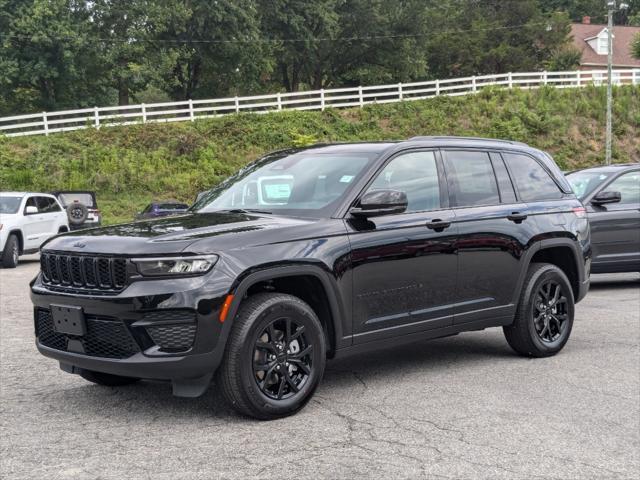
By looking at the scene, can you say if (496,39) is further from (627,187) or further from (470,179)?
(470,179)

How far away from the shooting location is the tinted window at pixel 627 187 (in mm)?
12398

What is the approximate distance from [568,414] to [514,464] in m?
1.21

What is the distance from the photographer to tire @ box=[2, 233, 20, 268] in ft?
58.2

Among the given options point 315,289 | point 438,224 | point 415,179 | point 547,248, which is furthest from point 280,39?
point 315,289

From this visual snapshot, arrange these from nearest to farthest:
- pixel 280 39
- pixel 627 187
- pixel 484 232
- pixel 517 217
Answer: pixel 484 232 → pixel 517 217 → pixel 627 187 → pixel 280 39

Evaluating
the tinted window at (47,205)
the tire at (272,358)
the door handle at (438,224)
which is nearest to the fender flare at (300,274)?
the tire at (272,358)

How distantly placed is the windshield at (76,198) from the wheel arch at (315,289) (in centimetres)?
2039

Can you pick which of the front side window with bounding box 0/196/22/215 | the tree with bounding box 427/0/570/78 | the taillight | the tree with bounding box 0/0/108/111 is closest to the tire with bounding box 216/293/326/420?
the taillight

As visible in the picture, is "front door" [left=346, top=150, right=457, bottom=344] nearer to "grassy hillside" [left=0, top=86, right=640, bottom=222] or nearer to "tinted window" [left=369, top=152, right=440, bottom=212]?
"tinted window" [left=369, top=152, right=440, bottom=212]

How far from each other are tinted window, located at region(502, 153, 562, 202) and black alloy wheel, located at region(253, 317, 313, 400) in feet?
9.55

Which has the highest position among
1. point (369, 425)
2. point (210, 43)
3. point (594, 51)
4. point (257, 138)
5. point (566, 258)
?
point (594, 51)

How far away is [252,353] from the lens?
529 cm

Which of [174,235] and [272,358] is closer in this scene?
[174,235]

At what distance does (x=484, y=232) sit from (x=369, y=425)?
7.40ft
